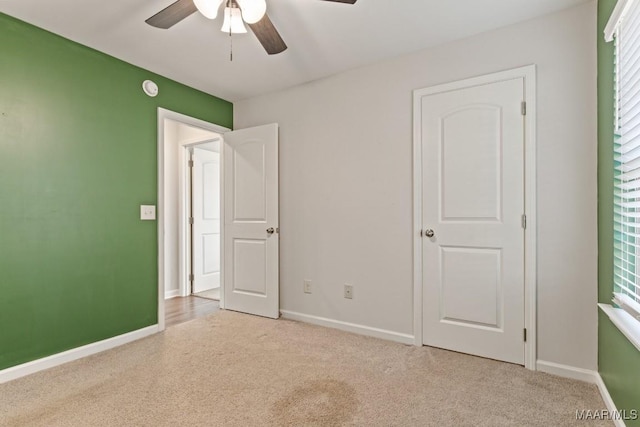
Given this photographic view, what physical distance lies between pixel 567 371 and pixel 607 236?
94 cm

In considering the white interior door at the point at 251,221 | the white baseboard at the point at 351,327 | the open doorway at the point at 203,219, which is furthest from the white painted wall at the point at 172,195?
the white baseboard at the point at 351,327

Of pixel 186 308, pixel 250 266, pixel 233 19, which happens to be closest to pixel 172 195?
pixel 186 308

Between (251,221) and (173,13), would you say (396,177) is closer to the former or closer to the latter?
(251,221)

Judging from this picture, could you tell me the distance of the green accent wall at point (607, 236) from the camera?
1606mm

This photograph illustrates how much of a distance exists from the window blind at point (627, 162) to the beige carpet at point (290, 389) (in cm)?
72

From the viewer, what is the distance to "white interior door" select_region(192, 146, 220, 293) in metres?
4.63

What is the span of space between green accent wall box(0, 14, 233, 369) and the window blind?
3.34 m

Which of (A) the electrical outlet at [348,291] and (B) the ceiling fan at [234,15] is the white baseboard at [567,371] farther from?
(B) the ceiling fan at [234,15]

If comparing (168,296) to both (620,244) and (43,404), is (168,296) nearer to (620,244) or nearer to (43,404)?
(43,404)

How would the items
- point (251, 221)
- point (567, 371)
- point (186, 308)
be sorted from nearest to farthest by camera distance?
point (567, 371), point (251, 221), point (186, 308)

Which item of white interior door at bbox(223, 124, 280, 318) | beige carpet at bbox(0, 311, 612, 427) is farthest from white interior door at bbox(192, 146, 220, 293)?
beige carpet at bbox(0, 311, 612, 427)

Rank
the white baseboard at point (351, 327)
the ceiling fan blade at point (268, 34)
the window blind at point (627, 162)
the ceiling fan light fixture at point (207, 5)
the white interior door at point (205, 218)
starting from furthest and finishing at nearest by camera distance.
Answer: the white interior door at point (205, 218) < the white baseboard at point (351, 327) < the ceiling fan blade at point (268, 34) < the ceiling fan light fixture at point (207, 5) < the window blind at point (627, 162)

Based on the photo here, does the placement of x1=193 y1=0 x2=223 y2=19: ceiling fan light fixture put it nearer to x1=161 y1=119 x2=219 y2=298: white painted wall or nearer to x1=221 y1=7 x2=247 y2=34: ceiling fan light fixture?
x1=221 y1=7 x2=247 y2=34: ceiling fan light fixture

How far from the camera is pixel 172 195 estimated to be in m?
4.50
